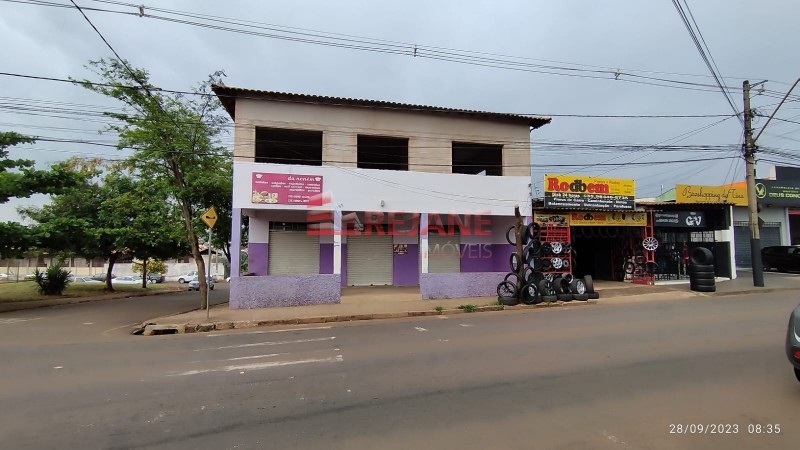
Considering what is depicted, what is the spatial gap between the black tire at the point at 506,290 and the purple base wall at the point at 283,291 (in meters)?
5.60

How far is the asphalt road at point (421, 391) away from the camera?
4.00m

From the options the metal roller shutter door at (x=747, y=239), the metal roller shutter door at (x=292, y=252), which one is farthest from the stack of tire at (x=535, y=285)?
the metal roller shutter door at (x=747, y=239)

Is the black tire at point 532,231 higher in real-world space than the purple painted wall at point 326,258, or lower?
higher

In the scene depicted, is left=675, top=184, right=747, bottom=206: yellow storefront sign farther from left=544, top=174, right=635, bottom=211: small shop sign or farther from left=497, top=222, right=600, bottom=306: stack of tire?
left=497, top=222, right=600, bottom=306: stack of tire

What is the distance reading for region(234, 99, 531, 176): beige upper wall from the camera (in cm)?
1505

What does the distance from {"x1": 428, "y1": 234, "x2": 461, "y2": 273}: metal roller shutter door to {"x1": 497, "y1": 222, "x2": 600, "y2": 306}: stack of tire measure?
3523 mm

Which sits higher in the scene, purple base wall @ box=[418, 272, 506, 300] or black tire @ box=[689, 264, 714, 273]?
black tire @ box=[689, 264, 714, 273]

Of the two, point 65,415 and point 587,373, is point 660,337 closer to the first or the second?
point 587,373

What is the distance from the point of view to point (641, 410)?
450cm

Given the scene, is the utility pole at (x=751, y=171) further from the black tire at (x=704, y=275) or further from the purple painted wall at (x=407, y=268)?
the purple painted wall at (x=407, y=268)

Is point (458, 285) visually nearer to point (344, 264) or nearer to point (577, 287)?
point (577, 287)

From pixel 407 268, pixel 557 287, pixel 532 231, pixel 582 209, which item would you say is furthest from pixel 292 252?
pixel 582 209

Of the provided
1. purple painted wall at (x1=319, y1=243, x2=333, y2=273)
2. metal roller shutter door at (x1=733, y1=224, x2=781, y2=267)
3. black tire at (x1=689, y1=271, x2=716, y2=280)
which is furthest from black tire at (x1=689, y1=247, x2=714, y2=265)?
purple painted wall at (x1=319, y1=243, x2=333, y2=273)

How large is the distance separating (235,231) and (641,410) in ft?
42.8
